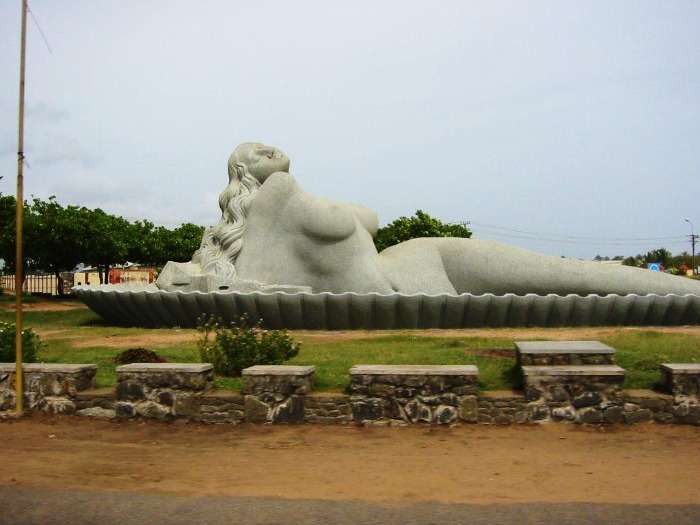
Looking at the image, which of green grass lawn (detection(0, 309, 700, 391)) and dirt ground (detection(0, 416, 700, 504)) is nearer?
dirt ground (detection(0, 416, 700, 504))

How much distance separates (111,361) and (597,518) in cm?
654

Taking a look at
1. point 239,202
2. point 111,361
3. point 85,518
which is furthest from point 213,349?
point 239,202

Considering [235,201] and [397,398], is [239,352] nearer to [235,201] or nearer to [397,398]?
[397,398]

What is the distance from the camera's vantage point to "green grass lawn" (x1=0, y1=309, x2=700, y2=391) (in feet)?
23.5

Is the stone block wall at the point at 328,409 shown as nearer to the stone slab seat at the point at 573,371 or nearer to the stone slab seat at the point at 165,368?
the stone slab seat at the point at 165,368

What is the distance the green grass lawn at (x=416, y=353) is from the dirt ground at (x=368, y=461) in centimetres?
95

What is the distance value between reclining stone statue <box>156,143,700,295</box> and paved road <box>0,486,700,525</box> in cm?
939

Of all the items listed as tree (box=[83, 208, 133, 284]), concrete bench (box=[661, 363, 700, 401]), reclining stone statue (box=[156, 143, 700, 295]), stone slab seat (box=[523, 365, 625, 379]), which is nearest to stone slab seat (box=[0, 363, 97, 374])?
stone slab seat (box=[523, 365, 625, 379])

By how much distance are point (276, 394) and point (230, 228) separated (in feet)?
28.7

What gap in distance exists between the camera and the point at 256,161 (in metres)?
15.4

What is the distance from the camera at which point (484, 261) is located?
14703 mm

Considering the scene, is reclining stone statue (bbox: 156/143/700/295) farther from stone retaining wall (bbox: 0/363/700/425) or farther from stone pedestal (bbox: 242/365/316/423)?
stone pedestal (bbox: 242/365/316/423)

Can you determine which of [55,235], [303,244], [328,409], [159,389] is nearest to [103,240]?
[55,235]

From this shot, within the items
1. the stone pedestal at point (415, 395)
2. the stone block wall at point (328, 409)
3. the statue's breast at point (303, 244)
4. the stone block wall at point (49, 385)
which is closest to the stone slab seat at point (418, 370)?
the stone pedestal at point (415, 395)
